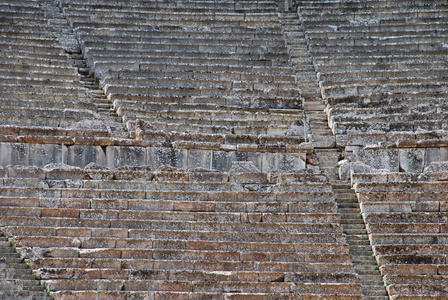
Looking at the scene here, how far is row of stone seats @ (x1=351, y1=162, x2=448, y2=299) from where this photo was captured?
9.35 meters

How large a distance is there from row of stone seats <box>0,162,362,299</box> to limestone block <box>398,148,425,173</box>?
1455 millimetres

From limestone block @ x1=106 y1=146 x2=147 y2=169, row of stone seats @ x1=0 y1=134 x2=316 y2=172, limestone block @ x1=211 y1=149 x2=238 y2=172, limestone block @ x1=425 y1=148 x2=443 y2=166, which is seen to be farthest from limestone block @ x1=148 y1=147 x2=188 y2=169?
limestone block @ x1=425 y1=148 x2=443 y2=166

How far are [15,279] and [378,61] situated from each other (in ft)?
27.1

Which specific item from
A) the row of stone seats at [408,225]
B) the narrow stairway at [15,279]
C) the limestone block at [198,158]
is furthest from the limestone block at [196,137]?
the narrow stairway at [15,279]

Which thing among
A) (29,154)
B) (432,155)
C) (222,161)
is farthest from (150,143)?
(432,155)

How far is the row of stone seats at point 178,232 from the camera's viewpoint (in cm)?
924

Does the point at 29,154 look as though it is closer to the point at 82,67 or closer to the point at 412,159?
the point at 82,67

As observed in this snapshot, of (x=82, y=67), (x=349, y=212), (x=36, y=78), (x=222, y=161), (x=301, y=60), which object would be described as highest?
(x=301, y=60)

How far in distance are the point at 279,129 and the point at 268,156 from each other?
3.23ft

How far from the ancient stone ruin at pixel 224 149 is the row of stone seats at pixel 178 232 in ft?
0.07

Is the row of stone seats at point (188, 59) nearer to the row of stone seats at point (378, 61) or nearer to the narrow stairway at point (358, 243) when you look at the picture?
A: the row of stone seats at point (378, 61)

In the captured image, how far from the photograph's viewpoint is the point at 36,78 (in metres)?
13.5

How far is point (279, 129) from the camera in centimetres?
1280

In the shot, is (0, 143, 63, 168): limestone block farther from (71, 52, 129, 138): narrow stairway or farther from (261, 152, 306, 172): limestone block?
(261, 152, 306, 172): limestone block
